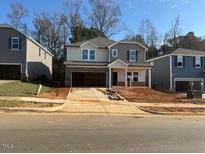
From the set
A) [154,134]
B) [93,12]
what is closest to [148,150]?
[154,134]

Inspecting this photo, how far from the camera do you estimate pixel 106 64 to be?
147 ft

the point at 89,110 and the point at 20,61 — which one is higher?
the point at 20,61

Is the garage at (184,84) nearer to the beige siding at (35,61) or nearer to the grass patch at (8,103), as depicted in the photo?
the beige siding at (35,61)

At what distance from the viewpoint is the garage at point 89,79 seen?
46.4 m

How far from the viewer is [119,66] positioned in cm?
4444

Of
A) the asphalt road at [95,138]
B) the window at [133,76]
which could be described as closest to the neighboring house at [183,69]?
the window at [133,76]

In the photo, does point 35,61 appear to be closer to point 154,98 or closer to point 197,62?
point 154,98

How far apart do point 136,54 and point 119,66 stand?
12.1 feet

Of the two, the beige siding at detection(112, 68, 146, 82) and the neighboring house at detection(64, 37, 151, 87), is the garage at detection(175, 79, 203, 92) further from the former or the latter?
the beige siding at detection(112, 68, 146, 82)

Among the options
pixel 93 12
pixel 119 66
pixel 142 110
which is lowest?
pixel 142 110

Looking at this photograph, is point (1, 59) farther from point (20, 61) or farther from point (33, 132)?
point (33, 132)

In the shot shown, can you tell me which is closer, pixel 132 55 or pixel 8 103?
pixel 8 103

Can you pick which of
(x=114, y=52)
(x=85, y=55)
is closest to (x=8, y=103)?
(x=85, y=55)

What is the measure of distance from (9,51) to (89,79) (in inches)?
441
